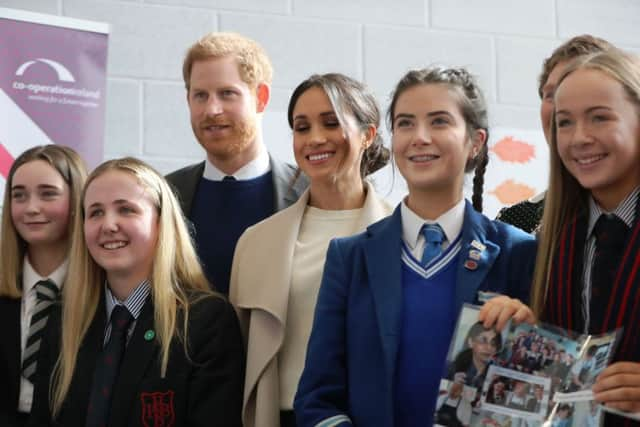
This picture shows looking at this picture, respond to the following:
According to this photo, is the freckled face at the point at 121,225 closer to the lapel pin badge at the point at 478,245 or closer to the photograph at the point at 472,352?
the lapel pin badge at the point at 478,245

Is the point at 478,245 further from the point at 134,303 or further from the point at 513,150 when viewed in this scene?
the point at 513,150

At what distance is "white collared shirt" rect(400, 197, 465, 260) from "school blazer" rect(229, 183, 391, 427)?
0.34 meters

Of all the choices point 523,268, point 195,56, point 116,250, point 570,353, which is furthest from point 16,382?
point 570,353

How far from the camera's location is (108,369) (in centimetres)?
233

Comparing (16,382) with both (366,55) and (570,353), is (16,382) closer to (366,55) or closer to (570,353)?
(570,353)

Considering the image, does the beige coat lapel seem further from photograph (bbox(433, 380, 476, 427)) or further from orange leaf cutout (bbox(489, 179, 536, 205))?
orange leaf cutout (bbox(489, 179, 536, 205))

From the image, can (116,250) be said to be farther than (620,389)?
Yes

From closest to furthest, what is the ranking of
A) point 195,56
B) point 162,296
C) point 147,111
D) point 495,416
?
point 495,416 → point 162,296 → point 195,56 → point 147,111

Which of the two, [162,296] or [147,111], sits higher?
[147,111]

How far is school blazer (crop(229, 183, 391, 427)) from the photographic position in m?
2.28

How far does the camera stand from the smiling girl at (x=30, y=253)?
2.47 meters

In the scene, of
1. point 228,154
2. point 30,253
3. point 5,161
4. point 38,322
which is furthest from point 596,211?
point 5,161

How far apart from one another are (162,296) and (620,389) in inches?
47.6

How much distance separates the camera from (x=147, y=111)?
360 cm
